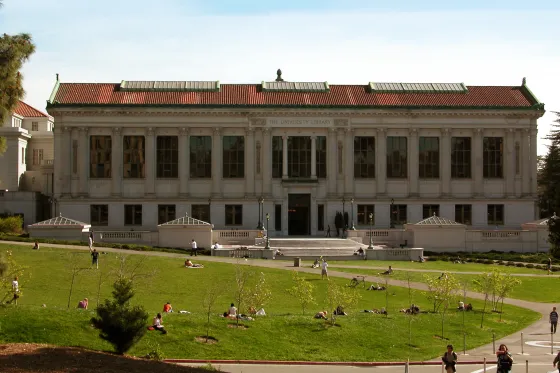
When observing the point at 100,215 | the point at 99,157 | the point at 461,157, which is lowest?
the point at 100,215

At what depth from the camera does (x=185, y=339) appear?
34.2 m

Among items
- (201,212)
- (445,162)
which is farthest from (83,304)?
(445,162)

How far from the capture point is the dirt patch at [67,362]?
2483 centimetres

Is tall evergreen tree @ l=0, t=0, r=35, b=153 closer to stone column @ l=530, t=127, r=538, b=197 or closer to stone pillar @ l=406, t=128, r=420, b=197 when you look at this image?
stone pillar @ l=406, t=128, r=420, b=197

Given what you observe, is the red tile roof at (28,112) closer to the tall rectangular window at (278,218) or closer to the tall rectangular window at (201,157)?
the tall rectangular window at (201,157)

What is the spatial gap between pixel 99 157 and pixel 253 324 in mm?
56774

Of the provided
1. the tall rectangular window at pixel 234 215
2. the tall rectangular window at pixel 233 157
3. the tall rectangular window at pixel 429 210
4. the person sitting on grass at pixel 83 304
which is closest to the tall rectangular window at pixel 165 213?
the tall rectangular window at pixel 234 215

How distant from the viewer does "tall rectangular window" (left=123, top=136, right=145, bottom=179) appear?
90.2 meters

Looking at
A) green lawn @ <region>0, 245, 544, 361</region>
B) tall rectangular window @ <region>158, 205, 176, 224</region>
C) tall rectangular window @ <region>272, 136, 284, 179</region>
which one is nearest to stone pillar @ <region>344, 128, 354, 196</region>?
tall rectangular window @ <region>272, 136, 284, 179</region>

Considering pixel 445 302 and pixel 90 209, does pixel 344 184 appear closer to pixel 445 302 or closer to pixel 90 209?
pixel 90 209

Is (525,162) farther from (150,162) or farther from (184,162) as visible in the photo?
(150,162)

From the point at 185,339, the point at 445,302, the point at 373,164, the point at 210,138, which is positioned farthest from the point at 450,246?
the point at 185,339

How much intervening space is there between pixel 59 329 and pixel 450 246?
52339mm

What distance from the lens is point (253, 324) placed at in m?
37.3
